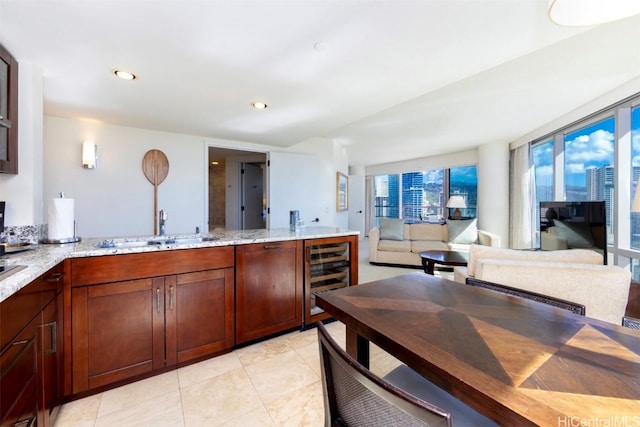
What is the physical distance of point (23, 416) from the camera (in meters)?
1.02

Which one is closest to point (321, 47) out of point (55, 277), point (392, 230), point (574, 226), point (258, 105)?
point (258, 105)

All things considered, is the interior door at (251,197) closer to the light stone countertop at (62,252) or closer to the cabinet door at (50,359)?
the light stone countertop at (62,252)

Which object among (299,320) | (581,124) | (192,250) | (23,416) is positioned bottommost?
(299,320)

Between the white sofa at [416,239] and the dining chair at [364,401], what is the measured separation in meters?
4.19

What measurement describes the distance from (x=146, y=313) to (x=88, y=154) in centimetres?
243

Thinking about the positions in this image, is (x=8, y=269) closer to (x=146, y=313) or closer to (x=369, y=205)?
(x=146, y=313)

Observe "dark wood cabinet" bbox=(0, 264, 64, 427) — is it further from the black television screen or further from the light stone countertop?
the black television screen

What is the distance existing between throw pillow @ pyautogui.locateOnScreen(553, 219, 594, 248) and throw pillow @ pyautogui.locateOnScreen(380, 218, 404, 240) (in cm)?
256

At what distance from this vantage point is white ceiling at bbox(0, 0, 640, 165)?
4.64 ft

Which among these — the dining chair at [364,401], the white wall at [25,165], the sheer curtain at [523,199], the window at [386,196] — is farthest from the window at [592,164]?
the white wall at [25,165]

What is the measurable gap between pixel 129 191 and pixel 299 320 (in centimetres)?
274

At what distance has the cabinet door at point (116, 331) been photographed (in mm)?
1590

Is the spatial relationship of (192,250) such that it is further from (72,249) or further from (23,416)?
(23,416)

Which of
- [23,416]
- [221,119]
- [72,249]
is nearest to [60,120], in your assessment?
[221,119]
